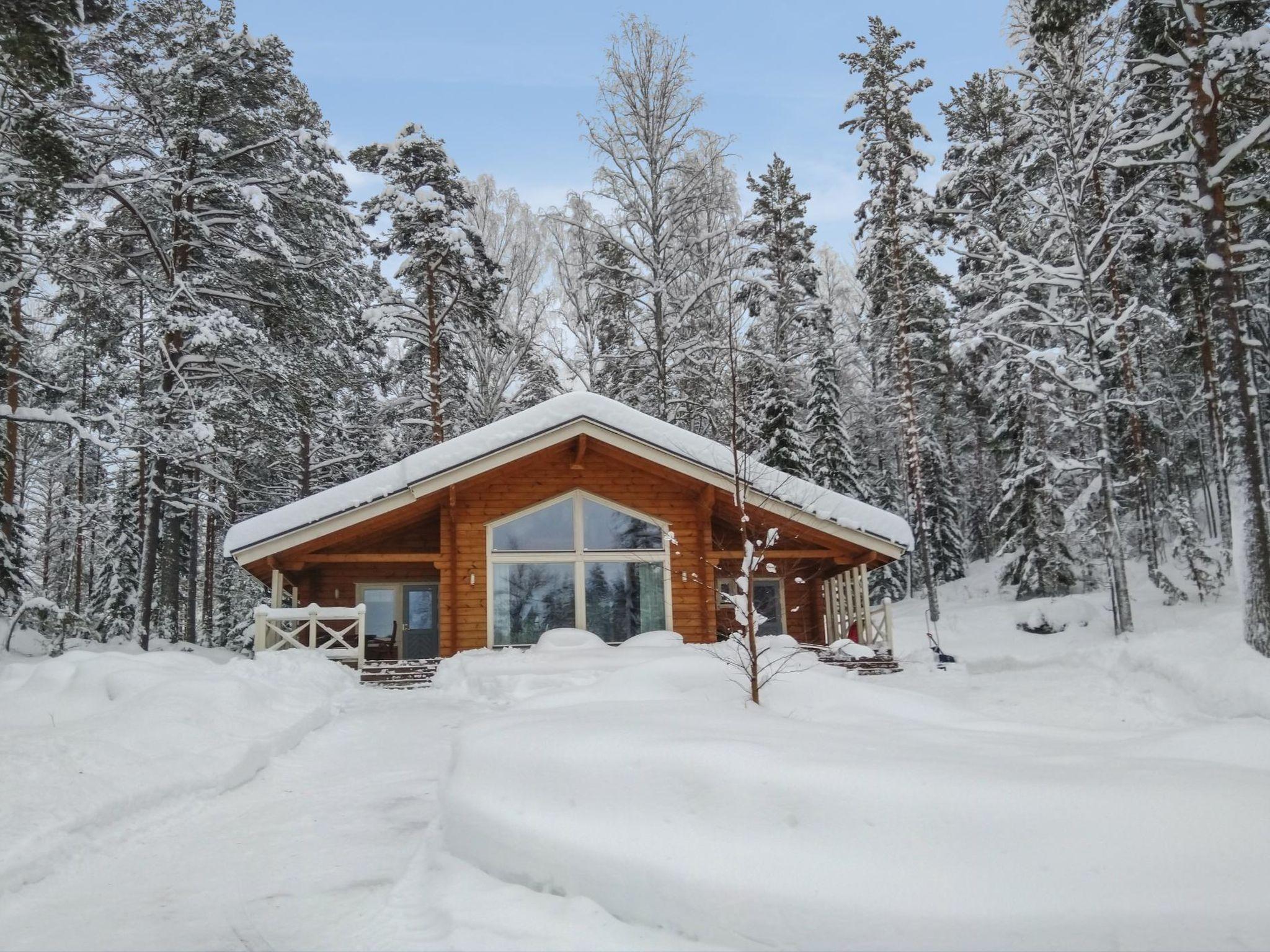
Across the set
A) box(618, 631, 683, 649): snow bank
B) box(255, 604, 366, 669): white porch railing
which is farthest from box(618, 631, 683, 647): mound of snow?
box(255, 604, 366, 669): white porch railing

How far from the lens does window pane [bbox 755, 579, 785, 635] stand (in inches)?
611

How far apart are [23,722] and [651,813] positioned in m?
4.96

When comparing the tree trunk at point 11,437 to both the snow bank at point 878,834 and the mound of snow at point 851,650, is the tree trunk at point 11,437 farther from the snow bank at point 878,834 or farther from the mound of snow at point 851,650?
the mound of snow at point 851,650

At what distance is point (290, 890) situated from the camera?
345 cm

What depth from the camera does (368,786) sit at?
534 cm

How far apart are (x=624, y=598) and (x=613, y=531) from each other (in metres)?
1.16

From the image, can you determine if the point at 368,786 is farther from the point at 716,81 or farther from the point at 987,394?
the point at 987,394

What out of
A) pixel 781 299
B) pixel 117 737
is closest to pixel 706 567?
pixel 117 737

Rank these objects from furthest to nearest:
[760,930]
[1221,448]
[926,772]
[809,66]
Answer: [809,66] < [1221,448] < [926,772] < [760,930]

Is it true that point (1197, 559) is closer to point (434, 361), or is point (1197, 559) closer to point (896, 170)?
point (896, 170)

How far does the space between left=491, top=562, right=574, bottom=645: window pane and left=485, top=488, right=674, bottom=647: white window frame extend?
77 mm

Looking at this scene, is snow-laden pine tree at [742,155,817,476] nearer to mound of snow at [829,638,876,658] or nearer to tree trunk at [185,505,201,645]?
mound of snow at [829,638,876,658]

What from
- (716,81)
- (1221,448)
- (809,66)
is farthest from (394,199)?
(1221,448)

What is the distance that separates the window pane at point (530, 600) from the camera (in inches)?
513
